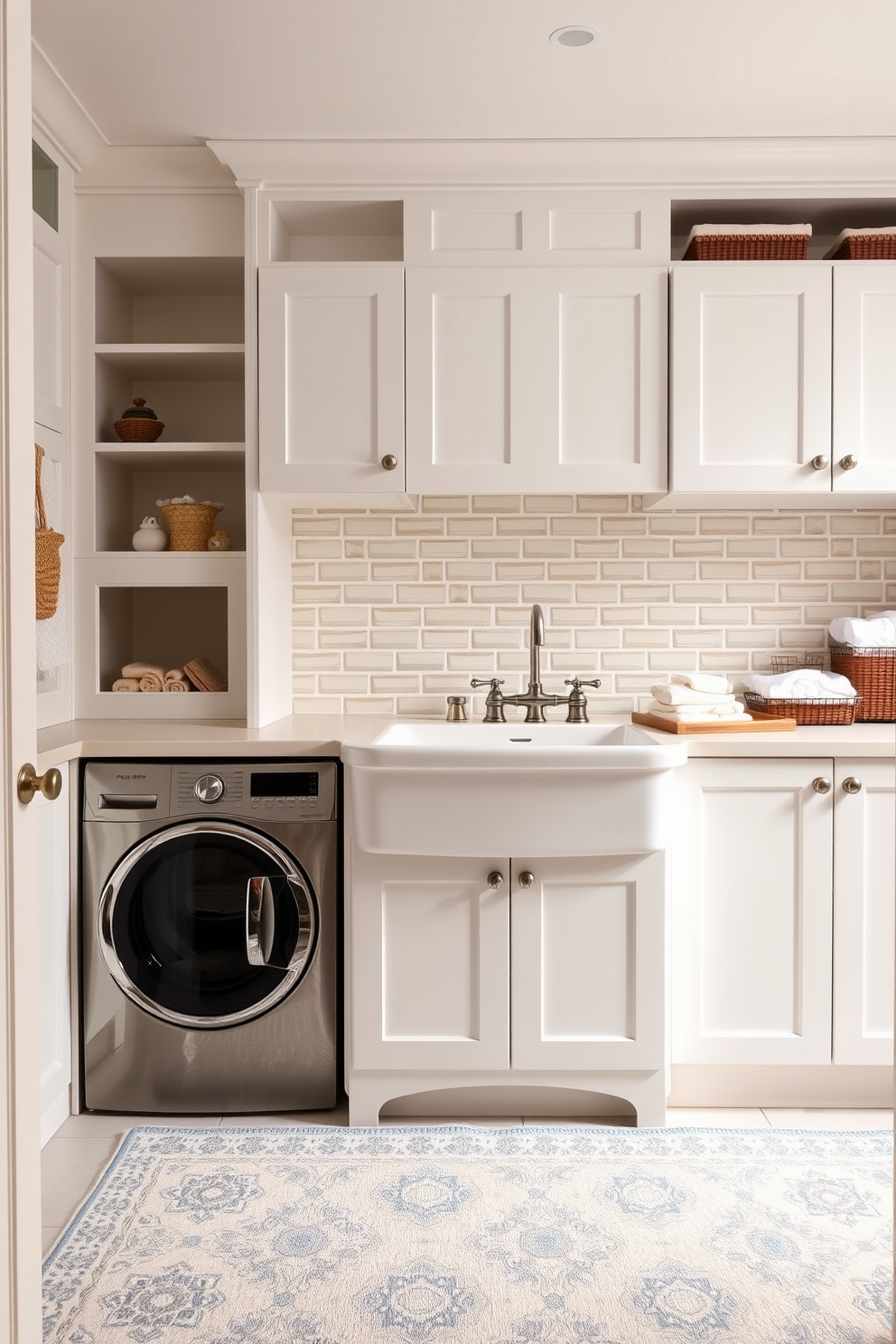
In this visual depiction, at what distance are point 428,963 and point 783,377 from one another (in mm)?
1734

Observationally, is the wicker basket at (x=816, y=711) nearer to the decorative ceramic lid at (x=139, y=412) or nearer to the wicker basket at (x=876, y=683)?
the wicker basket at (x=876, y=683)

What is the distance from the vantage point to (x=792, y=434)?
8.30ft

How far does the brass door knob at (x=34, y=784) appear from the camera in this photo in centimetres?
121

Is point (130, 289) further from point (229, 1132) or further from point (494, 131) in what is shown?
point (229, 1132)

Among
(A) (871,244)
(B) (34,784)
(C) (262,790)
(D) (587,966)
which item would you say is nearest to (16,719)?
(B) (34,784)

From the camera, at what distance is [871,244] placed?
2547 millimetres

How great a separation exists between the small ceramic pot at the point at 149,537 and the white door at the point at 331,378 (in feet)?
1.24

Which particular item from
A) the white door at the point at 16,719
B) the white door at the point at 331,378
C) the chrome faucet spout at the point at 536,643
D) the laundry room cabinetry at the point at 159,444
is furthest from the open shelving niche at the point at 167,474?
the white door at the point at 16,719

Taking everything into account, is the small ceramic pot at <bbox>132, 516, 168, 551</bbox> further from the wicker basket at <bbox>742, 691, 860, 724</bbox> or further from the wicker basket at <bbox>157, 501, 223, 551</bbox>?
the wicker basket at <bbox>742, 691, 860, 724</bbox>

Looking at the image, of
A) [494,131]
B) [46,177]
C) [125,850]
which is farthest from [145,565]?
[494,131]

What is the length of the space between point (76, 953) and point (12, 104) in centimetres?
178

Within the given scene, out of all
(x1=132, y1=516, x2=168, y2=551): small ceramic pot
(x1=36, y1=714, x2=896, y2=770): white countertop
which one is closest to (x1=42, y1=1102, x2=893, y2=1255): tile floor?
(x1=36, y1=714, x2=896, y2=770): white countertop

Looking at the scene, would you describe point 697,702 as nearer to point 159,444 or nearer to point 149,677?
point 149,677

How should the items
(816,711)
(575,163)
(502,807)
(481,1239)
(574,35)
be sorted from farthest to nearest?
1. (816,711)
2. (575,163)
3. (502,807)
4. (574,35)
5. (481,1239)
